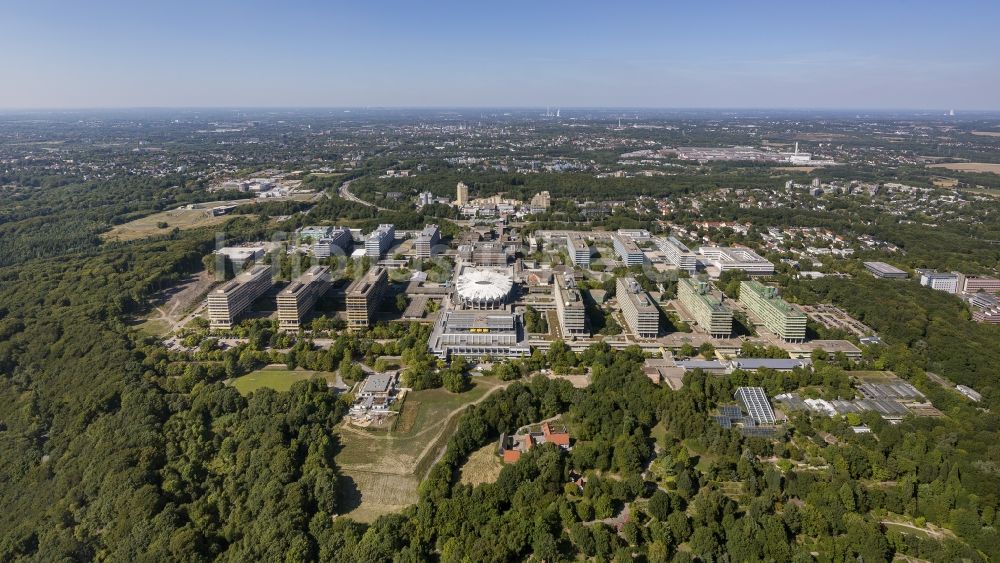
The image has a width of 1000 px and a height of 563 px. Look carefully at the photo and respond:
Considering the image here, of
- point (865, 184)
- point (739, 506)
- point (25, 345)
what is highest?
point (865, 184)

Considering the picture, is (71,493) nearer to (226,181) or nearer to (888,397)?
(888,397)

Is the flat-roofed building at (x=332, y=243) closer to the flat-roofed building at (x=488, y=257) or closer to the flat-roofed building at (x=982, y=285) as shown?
the flat-roofed building at (x=488, y=257)

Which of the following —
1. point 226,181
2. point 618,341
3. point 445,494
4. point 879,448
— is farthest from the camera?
point 226,181

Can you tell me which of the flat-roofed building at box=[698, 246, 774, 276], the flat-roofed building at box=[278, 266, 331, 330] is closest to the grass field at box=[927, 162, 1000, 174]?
the flat-roofed building at box=[698, 246, 774, 276]

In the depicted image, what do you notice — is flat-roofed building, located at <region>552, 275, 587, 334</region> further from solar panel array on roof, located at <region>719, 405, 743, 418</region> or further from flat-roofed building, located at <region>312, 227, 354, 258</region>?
flat-roofed building, located at <region>312, 227, 354, 258</region>

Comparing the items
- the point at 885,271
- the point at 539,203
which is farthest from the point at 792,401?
the point at 539,203

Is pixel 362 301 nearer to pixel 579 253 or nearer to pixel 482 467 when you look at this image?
pixel 482 467

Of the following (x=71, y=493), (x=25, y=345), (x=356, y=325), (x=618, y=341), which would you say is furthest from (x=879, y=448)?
(x=25, y=345)
